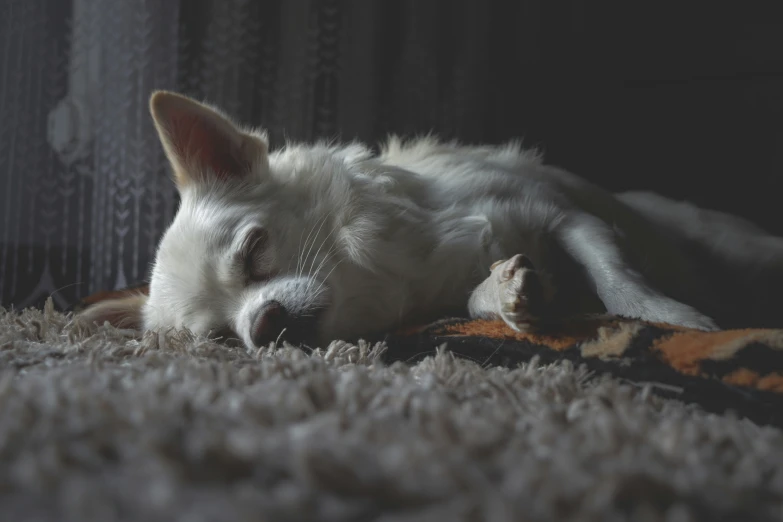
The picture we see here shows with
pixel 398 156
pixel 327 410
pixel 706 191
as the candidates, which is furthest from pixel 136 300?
pixel 706 191

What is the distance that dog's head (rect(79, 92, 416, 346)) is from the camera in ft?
3.69

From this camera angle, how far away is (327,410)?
49 cm

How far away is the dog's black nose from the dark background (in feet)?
5.32

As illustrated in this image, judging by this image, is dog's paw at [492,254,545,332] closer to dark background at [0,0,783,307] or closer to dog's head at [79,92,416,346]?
dog's head at [79,92,416,346]

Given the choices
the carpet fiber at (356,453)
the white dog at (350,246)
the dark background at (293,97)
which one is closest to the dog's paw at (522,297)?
the white dog at (350,246)

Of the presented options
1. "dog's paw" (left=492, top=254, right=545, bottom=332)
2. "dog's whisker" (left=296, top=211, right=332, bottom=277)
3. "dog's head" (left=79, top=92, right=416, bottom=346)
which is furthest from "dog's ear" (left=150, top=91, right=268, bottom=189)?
"dog's paw" (left=492, top=254, right=545, bottom=332)

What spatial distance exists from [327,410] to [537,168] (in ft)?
4.25

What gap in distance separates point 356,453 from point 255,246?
2.88 feet

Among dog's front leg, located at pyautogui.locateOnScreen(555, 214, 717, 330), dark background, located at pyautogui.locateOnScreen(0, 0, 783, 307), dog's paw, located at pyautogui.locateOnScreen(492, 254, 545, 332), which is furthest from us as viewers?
dark background, located at pyautogui.locateOnScreen(0, 0, 783, 307)

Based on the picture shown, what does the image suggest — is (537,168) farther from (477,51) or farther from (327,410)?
(477,51)

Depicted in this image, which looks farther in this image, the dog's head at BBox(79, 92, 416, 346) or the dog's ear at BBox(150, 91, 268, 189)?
the dog's ear at BBox(150, 91, 268, 189)

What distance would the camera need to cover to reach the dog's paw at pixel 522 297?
0.84m

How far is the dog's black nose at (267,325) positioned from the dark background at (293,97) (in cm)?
162

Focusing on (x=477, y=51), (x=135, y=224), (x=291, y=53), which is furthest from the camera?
(x=477, y=51)
